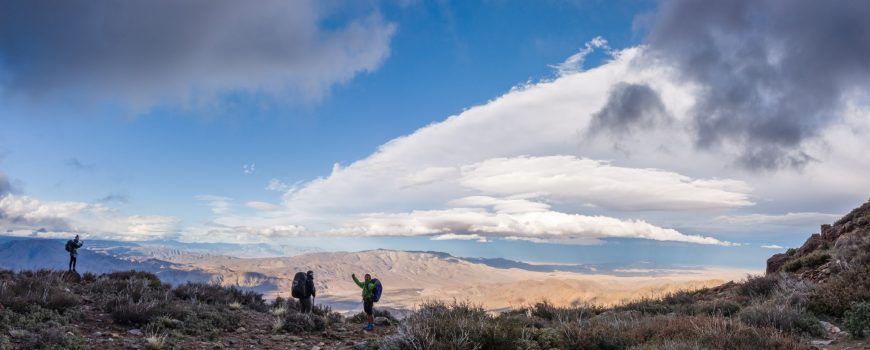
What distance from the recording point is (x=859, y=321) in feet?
29.6

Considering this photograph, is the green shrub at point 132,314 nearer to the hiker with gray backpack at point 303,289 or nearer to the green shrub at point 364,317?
the hiker with gray backpack at point 303,289

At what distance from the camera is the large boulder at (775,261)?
22.0m

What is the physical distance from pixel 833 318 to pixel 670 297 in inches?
280

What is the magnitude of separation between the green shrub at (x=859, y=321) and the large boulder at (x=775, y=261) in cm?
1443

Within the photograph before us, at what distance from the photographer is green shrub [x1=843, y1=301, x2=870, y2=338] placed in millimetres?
8934

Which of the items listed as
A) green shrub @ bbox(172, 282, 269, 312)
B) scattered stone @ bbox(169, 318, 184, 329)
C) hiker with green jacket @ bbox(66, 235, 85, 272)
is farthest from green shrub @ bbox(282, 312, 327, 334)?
hiker with green jacket @ bbox(66, 235, 85, 272)

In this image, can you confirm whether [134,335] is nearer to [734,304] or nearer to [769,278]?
[734,304]

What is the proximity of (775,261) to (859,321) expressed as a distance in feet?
53.3

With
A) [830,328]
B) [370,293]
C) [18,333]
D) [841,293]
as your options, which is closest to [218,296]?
[370,293]

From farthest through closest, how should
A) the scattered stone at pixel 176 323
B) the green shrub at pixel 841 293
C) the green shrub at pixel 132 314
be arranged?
1. the scattered stone at pixel 176 323
2. the green shrub at pixel 132 314
3. the green shrub at pixel 841 293

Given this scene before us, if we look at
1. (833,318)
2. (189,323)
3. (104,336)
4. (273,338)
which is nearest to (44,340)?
(104,336)

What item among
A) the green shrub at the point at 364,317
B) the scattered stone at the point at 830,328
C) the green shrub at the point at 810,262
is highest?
the green shrub at the point at 810,262

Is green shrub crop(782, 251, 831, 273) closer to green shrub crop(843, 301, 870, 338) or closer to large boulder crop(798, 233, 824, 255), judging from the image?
large boulder crop(798, 233, 824, 255)

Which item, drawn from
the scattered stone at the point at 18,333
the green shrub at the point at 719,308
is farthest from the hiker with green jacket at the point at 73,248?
the green shrub at the point at 719,308
